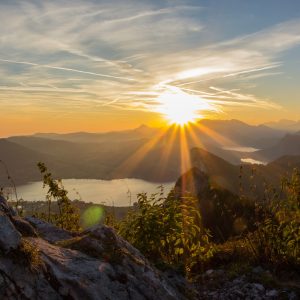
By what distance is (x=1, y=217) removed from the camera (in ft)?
19.9

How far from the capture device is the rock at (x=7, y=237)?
224 inches

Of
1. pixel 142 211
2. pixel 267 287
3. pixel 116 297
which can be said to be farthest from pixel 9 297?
pixel 267 287

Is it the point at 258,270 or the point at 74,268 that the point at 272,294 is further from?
the point at 74,268

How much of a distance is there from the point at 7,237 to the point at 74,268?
51.5 inches

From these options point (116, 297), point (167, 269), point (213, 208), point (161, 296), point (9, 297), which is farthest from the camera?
point (213, 208)

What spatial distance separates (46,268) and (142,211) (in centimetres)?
422

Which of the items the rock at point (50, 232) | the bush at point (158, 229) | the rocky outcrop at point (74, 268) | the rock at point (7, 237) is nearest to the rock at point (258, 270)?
the bush at point (158, 229)

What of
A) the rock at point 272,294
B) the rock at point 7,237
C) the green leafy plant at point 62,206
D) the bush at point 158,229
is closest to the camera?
the rock at point 7,237

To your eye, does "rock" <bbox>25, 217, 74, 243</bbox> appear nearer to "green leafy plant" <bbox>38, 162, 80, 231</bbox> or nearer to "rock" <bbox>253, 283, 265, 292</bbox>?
"green leafy plant" <bbox>38, 162, 80, 231</bbox>

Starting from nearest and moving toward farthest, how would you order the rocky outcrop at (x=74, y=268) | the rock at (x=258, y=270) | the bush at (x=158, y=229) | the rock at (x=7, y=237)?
the rocky outcrop at (x=74, y=268)
the rock at (x=7, y=237)
the bush at (x=158, y=229)
the rock at (x=258, y=270)

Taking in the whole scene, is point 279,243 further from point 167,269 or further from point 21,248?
point 21,248

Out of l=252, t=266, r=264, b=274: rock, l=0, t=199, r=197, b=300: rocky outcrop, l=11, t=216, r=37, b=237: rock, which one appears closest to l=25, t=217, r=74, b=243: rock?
l=0, t=199, r=197, b=300: rocky outcrop

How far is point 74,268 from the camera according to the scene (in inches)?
254

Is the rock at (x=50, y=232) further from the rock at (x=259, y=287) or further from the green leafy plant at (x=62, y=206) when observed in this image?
the rock at (x=259, y=287)
